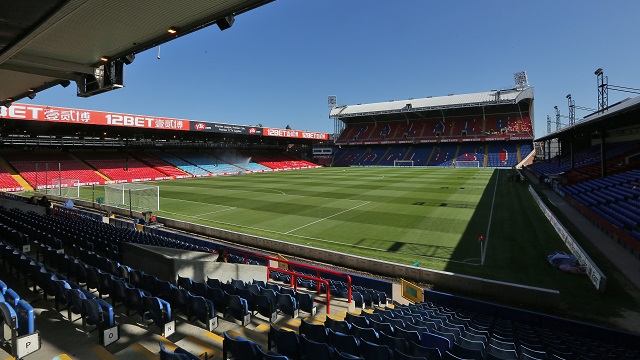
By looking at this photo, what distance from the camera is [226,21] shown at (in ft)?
19.4

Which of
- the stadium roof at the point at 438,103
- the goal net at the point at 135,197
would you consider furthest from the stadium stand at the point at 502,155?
the goal net at the point at 135,197

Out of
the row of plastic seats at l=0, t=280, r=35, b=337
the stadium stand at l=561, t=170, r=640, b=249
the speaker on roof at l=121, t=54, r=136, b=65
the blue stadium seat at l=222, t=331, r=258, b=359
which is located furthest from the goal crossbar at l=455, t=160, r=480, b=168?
the row of plastic seats at l=0, t=280, r=35, b=337

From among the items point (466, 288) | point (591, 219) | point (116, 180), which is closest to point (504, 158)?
point (591, 219)

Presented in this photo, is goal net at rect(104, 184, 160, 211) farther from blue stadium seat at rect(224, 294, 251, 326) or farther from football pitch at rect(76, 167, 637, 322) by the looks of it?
blue stadium seat at rect(224, 294, 251, 326)

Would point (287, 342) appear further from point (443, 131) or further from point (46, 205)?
point (443, 131)

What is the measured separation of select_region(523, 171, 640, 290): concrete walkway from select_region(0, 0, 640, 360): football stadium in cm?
11

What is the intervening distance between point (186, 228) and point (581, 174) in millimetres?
30813

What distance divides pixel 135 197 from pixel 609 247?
27.8 m

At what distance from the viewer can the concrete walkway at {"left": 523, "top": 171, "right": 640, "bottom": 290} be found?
35.6 feet

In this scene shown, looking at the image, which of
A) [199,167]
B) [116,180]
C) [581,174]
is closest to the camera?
[581,174]

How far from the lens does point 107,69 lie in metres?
8.71

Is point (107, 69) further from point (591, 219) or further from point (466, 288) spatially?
point (591, 219)

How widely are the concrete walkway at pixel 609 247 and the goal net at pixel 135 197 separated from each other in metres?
24.7

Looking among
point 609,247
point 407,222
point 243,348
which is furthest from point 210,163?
point 243,348
